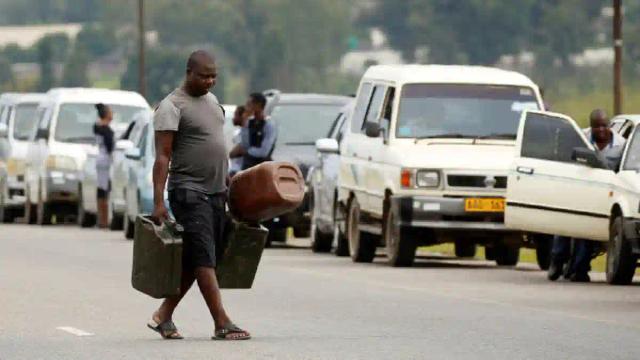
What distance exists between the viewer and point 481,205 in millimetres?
23844

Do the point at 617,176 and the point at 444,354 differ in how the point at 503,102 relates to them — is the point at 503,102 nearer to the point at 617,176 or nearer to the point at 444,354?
the point at 617,176

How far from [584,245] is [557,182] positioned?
0.69 meters

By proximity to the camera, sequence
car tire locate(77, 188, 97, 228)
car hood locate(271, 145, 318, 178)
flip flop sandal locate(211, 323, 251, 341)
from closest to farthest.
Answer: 1. flip flop sandal locate(211, 323, 251, 341)
2. car hood locate(271, 145, 318, 178)
3. car tire locate(77, 188, 97, 228)

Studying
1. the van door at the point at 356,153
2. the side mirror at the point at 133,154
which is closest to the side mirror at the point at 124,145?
the side mirror at the point at 133,154

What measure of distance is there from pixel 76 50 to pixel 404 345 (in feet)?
383

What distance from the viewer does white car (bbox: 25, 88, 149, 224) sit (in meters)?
37.1

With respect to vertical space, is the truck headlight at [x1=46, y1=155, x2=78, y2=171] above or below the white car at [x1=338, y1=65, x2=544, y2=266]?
below

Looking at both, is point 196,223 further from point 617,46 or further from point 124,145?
point 617,46

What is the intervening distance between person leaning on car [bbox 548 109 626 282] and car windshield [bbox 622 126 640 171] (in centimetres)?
52

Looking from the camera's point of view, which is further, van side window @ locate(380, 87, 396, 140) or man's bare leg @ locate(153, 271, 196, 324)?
van side window @ locate(380, 87, 396, 140)

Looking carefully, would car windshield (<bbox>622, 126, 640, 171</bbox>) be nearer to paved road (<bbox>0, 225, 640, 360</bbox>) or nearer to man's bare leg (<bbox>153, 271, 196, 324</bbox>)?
paved road (<bbox>0, 225, 640, 360</bbox>)

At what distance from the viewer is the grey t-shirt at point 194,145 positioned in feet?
48.2

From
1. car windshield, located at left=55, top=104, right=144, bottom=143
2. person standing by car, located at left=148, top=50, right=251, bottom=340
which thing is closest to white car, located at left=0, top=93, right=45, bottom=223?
car windshield, located at left=55, top=104, right=144, bottom=143

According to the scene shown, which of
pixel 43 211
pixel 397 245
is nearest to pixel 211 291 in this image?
pixel 397 245
